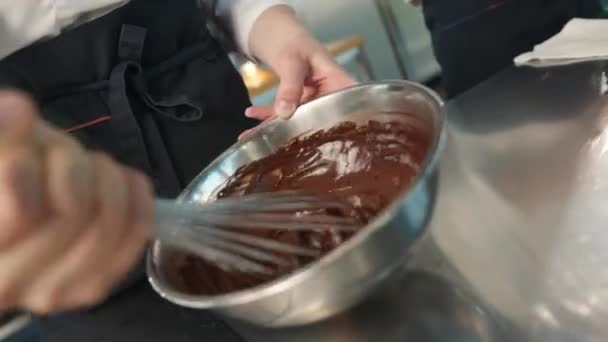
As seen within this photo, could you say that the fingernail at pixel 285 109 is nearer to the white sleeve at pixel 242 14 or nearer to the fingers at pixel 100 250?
the white sleeve at pixel 242 14

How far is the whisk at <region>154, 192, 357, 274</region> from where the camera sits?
14.8 inches

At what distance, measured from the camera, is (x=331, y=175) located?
569mm

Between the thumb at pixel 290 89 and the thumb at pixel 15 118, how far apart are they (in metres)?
0.33

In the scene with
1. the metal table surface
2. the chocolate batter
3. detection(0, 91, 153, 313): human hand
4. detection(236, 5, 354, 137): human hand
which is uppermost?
detection(0, 91, 153, 313): human hand

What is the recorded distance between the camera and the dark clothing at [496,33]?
0.82m

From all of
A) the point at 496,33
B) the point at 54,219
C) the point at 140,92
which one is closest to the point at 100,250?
the point at 54,219

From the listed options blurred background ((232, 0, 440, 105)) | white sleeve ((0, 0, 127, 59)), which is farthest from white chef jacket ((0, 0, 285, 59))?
blurred background ((232, 0, 440, 105))

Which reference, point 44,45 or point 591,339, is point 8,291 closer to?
point 591,339

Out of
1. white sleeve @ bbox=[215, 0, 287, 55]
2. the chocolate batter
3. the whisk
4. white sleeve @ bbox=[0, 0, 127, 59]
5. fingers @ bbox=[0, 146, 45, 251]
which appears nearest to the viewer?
fingers @ bbox=[0, 146, 45, 251]

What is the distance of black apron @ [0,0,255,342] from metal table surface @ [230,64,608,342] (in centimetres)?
20

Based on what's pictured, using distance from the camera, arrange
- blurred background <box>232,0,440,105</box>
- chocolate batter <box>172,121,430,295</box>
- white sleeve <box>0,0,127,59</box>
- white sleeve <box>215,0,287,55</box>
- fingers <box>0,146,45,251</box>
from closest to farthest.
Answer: fingers <box>0,146,45,251</box> → chocolate batter <box>172,121,430,295</box> → white sleeve <box>0,0,127,59</box> → white sleeve <box>215,0,287,55</box> → blurred background <box>232,0,440,105</box>

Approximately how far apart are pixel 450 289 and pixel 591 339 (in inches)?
4.1

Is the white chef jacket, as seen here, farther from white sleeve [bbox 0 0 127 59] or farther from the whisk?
the whisk

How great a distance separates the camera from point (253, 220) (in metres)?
0.44
